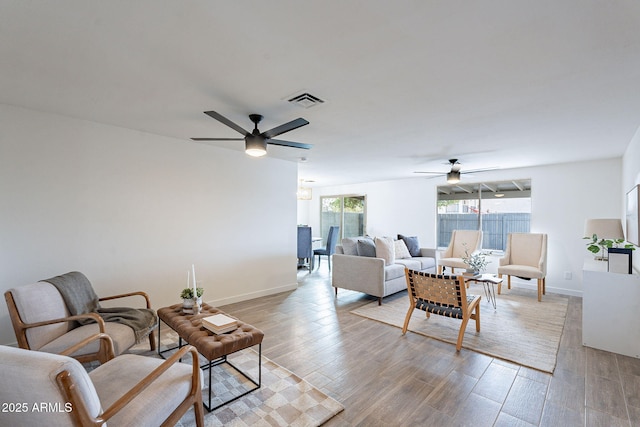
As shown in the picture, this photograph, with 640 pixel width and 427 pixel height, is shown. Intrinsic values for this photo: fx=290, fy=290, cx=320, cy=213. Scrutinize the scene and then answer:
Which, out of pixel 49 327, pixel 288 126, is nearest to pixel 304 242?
pixel 288 126

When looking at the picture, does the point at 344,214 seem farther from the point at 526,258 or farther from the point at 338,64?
the point at 338,64

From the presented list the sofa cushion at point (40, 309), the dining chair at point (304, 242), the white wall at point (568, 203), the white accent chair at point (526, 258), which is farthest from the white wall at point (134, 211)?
the white wall at point (568, 203)

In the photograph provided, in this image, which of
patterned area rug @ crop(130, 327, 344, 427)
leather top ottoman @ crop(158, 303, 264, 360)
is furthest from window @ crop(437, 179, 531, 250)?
leather top ottoman @ crop(158, 303, 264, 360)

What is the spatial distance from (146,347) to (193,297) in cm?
86

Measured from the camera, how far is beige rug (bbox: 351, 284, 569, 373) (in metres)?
2.87

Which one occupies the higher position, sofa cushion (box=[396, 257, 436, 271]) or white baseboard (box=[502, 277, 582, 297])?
sofa cushion (box=[396, 257, 436, 271])

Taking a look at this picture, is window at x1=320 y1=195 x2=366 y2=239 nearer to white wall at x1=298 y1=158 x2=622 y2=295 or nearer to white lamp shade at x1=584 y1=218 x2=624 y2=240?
white wall at x1=298 y1=158 x2=622 y2=295

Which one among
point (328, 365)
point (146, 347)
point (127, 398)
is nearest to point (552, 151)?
point (328, 365)

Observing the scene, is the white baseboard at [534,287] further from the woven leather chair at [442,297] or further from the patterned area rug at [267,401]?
the patterned area rug at [267,401]

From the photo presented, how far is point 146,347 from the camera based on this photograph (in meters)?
2.92

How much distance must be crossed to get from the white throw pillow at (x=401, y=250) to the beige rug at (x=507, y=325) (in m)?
0.82

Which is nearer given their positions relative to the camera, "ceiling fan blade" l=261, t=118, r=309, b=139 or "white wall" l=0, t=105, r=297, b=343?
"ceiling fan blade" l=261, t=118, r=309, b=139

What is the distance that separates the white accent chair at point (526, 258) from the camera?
473 cm

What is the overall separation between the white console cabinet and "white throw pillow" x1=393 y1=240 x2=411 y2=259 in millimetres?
2794
